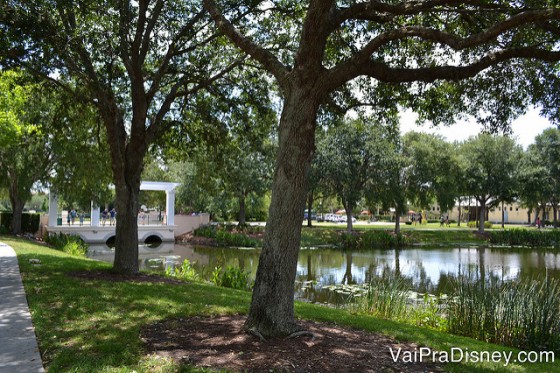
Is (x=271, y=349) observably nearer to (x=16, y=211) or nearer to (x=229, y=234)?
(x=16, y=211)

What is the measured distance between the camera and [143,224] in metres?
37.0

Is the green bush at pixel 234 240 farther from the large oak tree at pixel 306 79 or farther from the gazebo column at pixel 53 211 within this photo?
the large oak tree at pixel 306 79

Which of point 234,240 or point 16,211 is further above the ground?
point 16,211

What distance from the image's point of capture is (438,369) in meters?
5.14

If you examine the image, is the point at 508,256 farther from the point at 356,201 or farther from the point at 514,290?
the point at 514,290

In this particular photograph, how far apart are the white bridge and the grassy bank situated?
789 inches

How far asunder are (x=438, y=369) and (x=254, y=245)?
26984 millimetres

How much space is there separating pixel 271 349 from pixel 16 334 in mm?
3324

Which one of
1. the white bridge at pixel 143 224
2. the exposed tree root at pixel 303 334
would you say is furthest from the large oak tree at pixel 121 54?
the white bridge at pixel 143 224

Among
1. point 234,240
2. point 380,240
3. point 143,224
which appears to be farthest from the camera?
point 143,224

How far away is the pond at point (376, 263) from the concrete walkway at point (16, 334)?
7719 mm

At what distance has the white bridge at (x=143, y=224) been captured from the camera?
29.8 m

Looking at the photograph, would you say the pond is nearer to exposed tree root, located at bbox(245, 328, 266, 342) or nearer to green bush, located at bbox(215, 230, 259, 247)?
green bush, located at bbox(215, 230, 259, 247)

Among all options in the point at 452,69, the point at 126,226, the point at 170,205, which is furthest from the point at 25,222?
the point at 452,69
